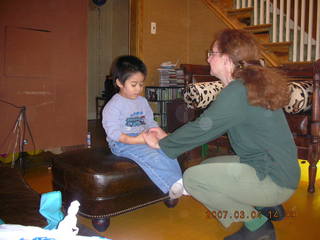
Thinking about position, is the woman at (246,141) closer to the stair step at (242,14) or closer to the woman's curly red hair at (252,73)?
the woman's curly red hair at (252,73)

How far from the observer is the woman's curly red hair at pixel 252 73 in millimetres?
1118

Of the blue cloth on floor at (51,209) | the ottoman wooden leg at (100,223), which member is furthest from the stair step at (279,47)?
the blue cloth on floor at (51,209)

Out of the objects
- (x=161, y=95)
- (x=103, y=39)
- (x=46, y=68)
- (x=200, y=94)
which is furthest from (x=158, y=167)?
(x=103, y=39)

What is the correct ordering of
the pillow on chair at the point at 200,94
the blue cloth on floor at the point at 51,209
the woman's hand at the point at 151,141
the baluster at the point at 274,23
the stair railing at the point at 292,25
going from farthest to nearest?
the baluster at the point at 274,23
the stair railing at the point at 292,25
the pillow on chair at the point at 200,94
the woman's hand at the point at 151,141
the blue cloth on floor at the point at 51,209

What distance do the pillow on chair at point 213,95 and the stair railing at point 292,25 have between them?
5.12ft

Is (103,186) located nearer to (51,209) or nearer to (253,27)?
(51,209)

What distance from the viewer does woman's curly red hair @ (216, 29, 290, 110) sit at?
44.0 inches

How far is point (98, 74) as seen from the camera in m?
6.66

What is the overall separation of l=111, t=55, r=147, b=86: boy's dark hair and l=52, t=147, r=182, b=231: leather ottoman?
479 mm

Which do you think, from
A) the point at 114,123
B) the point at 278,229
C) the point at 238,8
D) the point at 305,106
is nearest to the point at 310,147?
the point at 305,106

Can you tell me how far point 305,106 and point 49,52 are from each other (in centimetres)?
213

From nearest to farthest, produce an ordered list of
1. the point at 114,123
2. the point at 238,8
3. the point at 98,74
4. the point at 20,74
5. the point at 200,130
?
the point at 200,130 < the point at 114,123 < the point at 20,74 < the point at 238,8 < the point at 98,74

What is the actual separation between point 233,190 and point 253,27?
124 inches

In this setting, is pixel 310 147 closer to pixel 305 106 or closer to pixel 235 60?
pixel 305 106
